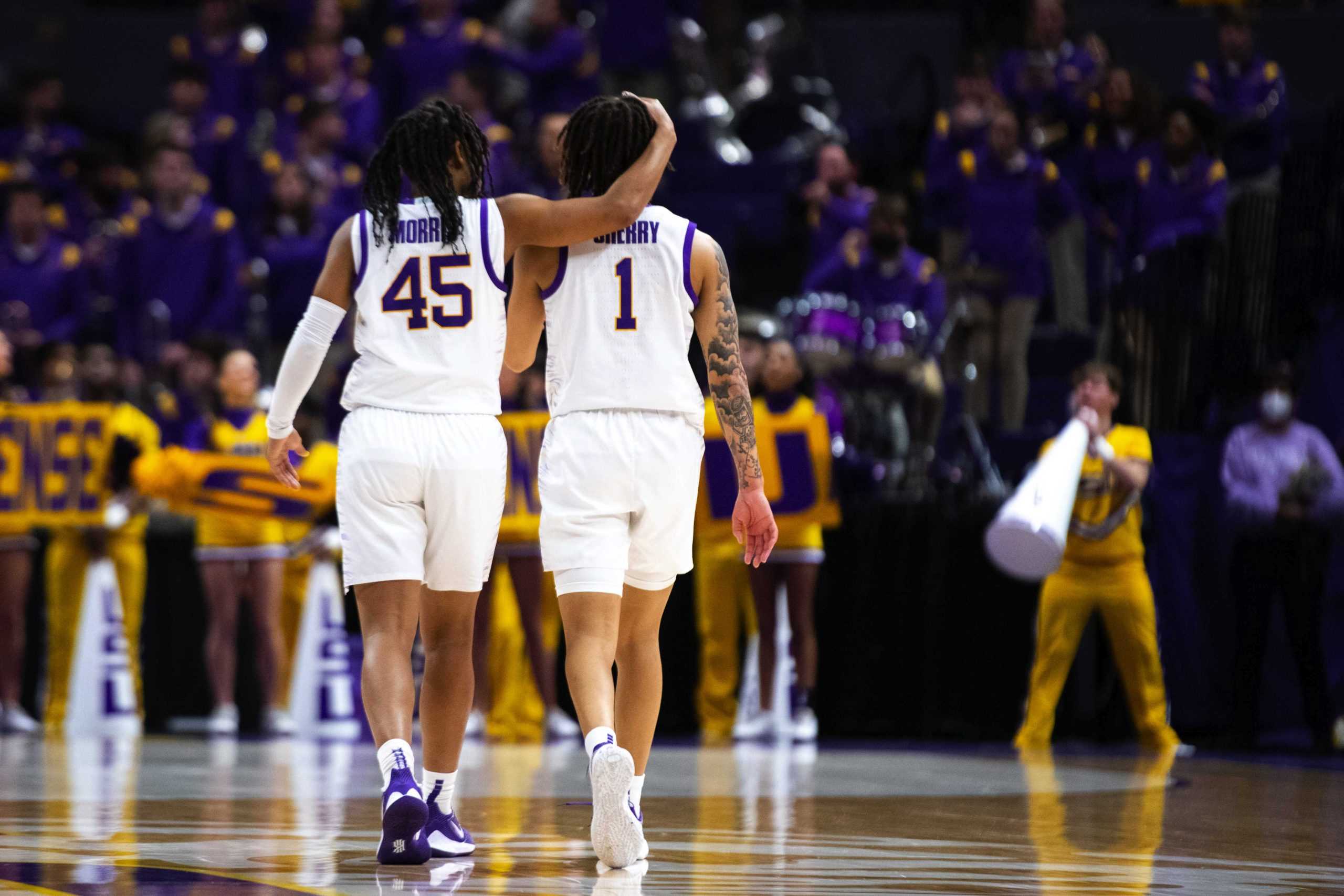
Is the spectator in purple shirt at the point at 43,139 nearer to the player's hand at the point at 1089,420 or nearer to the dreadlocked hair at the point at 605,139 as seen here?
the player's hand at the point at 1089,420

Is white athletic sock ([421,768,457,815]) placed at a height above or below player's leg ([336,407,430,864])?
below

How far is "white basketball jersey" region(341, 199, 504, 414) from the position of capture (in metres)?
4.81

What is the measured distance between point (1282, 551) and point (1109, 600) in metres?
1.28

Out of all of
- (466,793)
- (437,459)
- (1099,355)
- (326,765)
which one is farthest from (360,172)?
(437,459)

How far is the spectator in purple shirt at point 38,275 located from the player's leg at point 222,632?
3400 mm

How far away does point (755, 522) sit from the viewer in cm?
494

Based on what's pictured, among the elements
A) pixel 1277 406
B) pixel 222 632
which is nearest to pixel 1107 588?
pixel 1277 406

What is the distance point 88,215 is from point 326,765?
8944mm

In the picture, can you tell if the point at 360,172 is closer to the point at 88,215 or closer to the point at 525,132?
the point at 525,132

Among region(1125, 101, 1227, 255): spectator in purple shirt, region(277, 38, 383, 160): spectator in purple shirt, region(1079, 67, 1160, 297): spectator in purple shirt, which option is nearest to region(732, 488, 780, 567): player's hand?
region(1125, 101, 1227, 255): spectator in purple shirt

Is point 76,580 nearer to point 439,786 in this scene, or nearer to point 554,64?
point 554,64

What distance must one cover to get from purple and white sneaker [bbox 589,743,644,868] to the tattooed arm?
77 cm

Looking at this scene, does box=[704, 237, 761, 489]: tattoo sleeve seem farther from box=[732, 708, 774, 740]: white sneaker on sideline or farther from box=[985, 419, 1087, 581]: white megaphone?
box=[732, 708, 774, 740]: white sneaker on sideline

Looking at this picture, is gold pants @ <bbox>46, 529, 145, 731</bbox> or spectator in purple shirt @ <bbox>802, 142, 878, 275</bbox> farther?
spectator in purple shirt @ <bbox>802, 142, 878, 275</bbox>
